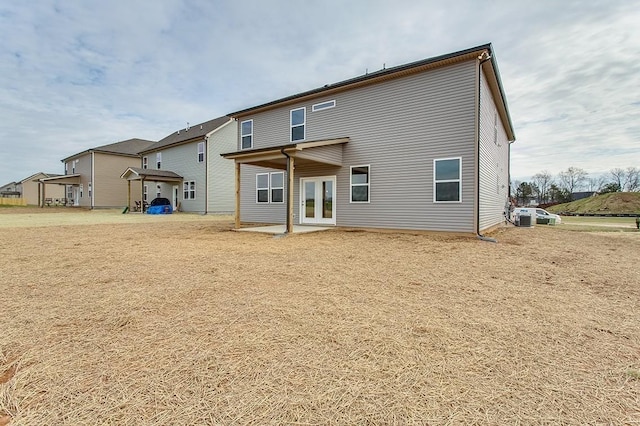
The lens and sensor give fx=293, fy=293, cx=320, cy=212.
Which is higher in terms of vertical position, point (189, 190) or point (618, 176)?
point (618, 176)

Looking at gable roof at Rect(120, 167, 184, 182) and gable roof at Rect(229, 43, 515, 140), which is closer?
gable roof at Rect(229, 43, 515, 140)

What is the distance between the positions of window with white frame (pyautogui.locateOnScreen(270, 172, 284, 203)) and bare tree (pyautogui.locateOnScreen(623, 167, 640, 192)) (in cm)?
6765

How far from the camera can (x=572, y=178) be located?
57594 mm

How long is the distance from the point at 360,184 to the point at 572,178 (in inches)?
2633

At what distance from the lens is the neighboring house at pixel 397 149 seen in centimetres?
930

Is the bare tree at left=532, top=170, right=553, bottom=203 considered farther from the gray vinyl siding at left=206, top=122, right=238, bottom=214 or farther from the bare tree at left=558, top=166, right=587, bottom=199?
the gray vinyl siding at left=206, top=122, right=238, bottom=214

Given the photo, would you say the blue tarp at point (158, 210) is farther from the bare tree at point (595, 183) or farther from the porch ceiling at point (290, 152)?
the bare tree at point (595, 183)

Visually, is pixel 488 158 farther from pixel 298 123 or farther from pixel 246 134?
pixel 246 134

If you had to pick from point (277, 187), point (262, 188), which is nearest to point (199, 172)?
point (262, 188)

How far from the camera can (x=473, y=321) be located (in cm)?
295

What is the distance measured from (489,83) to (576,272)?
8.22 meters

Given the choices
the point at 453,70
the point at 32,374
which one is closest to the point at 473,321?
the point at 32,374

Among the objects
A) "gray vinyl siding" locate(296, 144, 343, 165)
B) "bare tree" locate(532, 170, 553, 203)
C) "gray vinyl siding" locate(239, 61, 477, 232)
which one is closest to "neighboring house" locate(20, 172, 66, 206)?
"gray vinyl siding" locate(239, 61, 477, 232)

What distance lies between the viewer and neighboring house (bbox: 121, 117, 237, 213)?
70.4 feet
